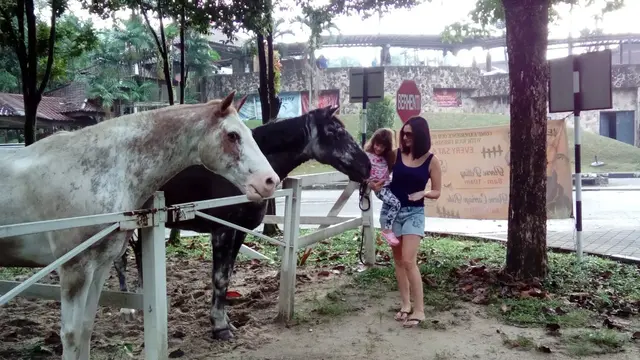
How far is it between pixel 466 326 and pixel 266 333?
1744 millimetres

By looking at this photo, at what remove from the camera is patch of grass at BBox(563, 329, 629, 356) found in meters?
4.13

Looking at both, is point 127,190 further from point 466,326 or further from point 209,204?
point 466,326

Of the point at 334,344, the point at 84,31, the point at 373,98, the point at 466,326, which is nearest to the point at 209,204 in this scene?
the point at 334,344

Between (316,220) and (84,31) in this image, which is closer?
(316,220)

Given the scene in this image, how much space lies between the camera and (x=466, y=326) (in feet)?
15.6

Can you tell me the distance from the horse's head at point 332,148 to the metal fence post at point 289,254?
0.41m

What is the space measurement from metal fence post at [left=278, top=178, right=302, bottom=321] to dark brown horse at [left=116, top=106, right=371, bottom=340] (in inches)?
9.3

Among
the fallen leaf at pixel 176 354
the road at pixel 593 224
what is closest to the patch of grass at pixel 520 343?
the fallen leaf at pixel 176 354

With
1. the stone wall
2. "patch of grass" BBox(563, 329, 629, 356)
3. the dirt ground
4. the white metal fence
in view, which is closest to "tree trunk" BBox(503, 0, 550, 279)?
the dirt ground

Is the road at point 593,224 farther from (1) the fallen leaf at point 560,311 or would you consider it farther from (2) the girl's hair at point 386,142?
(2) the girl's hair at point 386,142

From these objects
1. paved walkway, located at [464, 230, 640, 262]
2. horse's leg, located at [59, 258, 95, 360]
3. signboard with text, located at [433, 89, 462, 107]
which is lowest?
paved walkway, located at [464, 230, 640, 262]

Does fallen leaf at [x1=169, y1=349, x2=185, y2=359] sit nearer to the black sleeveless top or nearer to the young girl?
the young girl

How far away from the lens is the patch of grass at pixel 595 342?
413 cm

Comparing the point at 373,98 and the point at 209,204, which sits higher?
the point at 373,98
